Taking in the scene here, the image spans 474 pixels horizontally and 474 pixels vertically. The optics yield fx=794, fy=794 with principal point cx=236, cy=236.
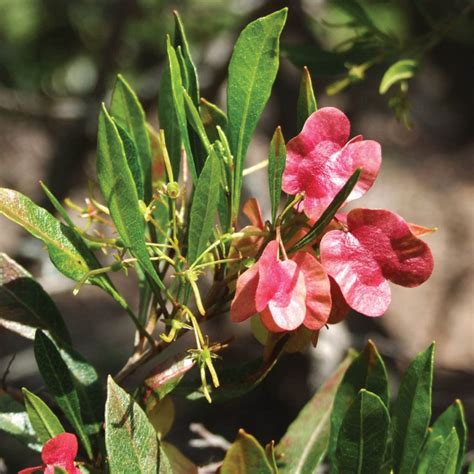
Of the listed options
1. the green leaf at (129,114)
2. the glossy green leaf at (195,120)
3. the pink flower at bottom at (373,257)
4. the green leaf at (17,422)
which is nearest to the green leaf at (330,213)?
the pink flower at bottom at (373,257)

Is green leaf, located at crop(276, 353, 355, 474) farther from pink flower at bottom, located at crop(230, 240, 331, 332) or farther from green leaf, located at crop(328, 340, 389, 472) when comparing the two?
pink flower at bottom, located at crop(230, 240, 331, 332)

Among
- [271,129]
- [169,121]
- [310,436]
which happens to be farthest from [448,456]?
[271,129]

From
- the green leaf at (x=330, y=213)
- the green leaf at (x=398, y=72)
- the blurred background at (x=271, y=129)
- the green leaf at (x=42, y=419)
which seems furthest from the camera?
the blurred background at (x=271, y=129)

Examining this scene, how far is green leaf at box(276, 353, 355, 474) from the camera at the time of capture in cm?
87

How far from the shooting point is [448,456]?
729 mm

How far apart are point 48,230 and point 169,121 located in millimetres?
185

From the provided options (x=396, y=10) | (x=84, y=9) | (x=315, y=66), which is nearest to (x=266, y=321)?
(x=315, y=66)

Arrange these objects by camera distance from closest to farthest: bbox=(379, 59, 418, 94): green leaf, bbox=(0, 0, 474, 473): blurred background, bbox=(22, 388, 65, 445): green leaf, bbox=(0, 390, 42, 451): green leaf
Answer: bbox=(22, 388, 65, 445): green leaf → bbox=(0, 390, 42, 451): green leaf → bbox=(379, 59, 418, 94): green leaf → bbox=(0, 0, 474, 473): blurred background

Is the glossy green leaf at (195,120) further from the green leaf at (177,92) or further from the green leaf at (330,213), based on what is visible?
the green leaf at (330,213)

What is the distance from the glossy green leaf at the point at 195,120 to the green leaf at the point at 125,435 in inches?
8.6

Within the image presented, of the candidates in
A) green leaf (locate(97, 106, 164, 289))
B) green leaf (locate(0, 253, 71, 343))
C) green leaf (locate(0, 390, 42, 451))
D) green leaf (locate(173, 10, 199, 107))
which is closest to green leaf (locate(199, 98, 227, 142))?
green leaf (locate(173, 10, 199, 107))

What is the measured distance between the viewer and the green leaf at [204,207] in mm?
654

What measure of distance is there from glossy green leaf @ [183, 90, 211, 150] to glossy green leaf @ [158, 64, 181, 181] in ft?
0.33

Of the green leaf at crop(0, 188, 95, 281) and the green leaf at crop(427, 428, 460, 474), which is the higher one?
the green leaf at crop(0, 188, 95, 281)
